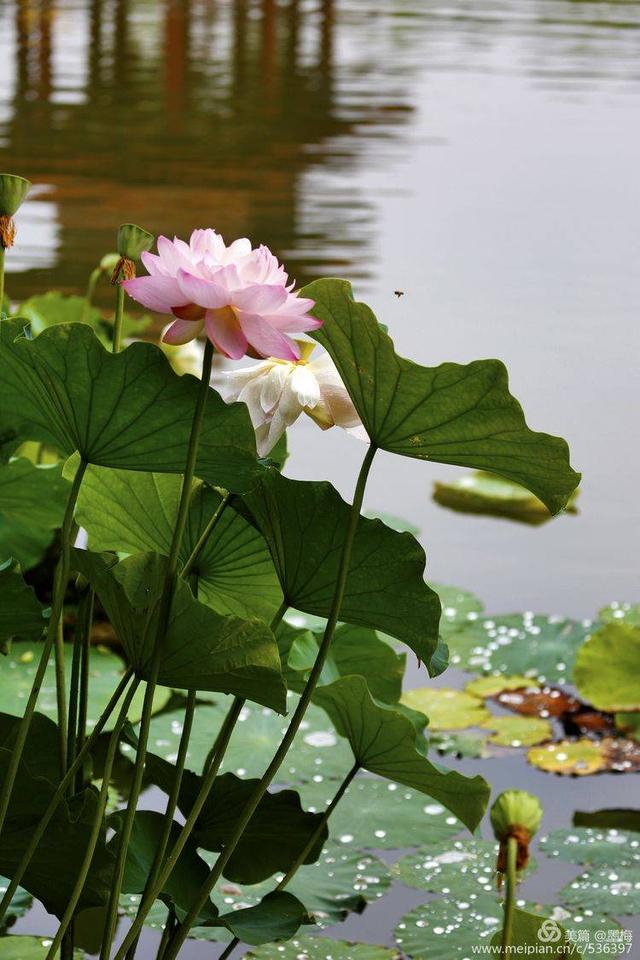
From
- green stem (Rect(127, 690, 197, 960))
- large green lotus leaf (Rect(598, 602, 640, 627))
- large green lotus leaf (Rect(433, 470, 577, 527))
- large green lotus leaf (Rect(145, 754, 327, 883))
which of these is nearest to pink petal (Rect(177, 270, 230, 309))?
green stem (Rect(127, 690, 197, 960))

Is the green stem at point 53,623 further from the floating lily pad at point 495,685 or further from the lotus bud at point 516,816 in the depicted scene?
the floating lily pad at point 495,685

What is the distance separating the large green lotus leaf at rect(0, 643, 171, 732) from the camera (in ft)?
4.75

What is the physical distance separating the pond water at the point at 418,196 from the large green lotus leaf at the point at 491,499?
40 millimetres

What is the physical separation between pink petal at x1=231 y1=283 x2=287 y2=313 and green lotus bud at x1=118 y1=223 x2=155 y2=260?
0.30 ft

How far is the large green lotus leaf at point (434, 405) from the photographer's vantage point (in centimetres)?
69

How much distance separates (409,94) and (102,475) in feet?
17.3

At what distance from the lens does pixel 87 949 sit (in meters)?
0.94

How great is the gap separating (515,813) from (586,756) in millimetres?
885

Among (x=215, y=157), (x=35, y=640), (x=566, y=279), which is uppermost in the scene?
(x=215, y=157)

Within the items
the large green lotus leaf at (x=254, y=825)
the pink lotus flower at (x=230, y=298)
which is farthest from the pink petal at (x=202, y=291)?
the large green lotus leaf at (x=254, y=825)

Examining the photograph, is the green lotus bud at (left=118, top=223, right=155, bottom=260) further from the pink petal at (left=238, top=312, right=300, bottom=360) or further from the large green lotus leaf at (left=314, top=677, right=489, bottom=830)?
the large green lotus leaf at (left=314, top=677, right=489, bottom=830)

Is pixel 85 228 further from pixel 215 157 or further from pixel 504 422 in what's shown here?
pixel 504 422

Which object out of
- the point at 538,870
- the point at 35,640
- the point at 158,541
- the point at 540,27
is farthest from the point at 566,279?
the point at 540,27

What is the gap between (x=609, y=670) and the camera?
140 centimetres
